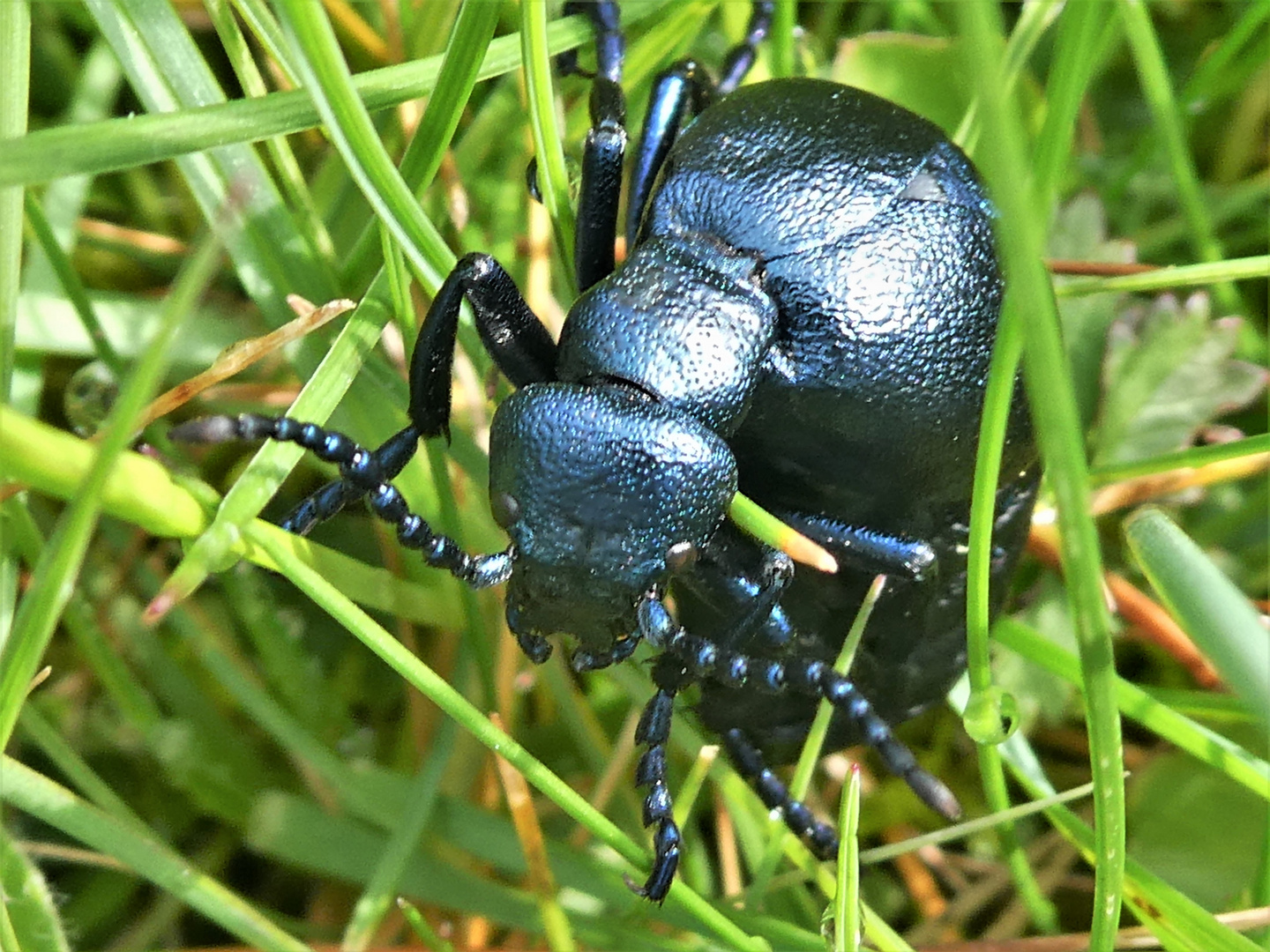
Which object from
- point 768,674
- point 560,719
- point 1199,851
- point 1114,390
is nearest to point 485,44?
point 768,674

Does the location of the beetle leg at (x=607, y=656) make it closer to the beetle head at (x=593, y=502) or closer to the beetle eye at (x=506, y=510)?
the beetle head at (x=593, y=502)

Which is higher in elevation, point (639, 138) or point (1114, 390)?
point (639, 138)

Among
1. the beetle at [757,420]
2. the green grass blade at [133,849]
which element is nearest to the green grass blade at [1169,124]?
the beetle at [757,420]

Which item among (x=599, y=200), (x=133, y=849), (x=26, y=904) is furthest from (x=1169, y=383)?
(x=26, y=904)

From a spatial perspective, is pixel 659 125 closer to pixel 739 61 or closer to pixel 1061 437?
pixel 739 61

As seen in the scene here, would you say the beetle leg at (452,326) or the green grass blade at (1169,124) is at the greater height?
the green grass blade at (1169,124)

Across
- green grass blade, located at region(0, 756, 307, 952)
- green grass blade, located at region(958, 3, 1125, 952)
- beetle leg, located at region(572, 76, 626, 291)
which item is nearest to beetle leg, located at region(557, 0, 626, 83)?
beetle leg, located at region(572, 76, 626, 291)

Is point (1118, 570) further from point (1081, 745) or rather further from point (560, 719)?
point (560, 719)
